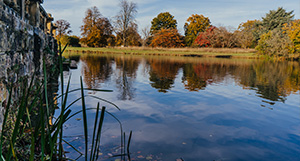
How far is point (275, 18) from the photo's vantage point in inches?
1686

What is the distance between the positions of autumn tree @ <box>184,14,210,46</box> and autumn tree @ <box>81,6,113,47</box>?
1679cm

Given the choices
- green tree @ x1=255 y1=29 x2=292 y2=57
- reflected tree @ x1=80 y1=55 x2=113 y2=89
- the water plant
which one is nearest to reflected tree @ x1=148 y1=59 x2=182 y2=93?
reflected tree @ x1=80 y1=55 x2=113 y2=89

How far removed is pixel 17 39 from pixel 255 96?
6997 millimetres

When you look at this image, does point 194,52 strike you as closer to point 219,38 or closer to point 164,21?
point 219,38

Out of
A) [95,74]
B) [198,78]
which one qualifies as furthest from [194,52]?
[95,74]

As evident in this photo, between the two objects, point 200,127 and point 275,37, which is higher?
point 275,37

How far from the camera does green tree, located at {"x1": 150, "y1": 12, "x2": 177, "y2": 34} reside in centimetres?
5128

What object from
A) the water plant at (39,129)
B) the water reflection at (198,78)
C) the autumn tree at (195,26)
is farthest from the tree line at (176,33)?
the water plant at (39,129)

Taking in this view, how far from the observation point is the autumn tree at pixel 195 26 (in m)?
46.8

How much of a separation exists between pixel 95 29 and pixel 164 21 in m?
16.3

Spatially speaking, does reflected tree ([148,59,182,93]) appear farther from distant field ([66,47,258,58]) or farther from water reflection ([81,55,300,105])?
distant field ([66,47,258,58])

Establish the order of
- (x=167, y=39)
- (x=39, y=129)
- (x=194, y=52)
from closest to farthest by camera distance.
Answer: (x=39, y=129) < (x=194, y=52) < (x=167, y=39)

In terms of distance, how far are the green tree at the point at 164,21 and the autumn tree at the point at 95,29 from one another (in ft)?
36.4

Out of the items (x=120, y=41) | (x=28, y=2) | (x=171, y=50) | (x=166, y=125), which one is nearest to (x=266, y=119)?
(x=166, y=125)
